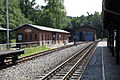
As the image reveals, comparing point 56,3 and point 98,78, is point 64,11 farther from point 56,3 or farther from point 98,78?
point 98,78

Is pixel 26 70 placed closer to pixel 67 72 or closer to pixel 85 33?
pixel 67 72

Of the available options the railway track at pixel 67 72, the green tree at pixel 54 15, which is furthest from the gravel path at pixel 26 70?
the green tree at pixel 54 15

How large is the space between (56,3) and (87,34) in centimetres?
1517

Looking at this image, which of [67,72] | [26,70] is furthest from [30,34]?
[67,72]

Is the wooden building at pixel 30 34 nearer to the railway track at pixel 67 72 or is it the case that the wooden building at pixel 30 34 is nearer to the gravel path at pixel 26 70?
the gravel path at pixel 26 70

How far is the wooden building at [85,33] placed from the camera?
65938 mm

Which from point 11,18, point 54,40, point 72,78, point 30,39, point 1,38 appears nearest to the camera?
point 72,78

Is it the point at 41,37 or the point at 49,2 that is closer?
the point at 41,37

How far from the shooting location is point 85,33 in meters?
66.2

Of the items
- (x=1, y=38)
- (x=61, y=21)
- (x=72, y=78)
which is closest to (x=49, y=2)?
(x=61, y=21)

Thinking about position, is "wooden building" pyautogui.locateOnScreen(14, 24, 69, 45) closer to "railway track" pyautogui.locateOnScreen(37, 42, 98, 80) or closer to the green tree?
"railway track" pyautogui.locateOnScreen(37, 42, 98, 80)

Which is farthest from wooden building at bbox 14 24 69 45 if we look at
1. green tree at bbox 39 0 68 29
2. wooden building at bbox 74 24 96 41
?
wooden building at bbox 74 24 96 41

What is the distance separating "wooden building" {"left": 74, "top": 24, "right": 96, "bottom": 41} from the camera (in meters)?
65.9

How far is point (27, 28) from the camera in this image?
1328 inches
